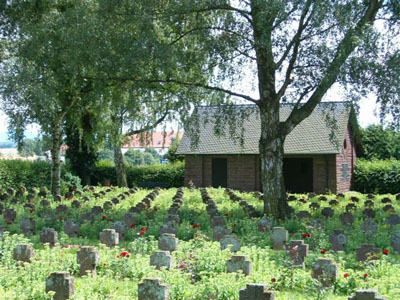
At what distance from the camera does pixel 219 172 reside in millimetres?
34500

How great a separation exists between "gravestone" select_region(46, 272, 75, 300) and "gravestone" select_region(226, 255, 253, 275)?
220cm

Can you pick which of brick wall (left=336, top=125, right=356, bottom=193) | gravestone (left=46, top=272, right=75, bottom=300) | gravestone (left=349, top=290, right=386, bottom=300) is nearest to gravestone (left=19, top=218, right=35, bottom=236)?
gravestone (left=46, top=272, right=75, bottom=300)

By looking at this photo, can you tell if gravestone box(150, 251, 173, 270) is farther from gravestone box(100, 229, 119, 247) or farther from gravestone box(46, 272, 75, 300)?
gravestone box(100, 229, 119, 247)

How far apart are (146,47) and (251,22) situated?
301 cm

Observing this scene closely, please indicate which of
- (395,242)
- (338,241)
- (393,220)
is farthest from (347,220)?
(338,241)

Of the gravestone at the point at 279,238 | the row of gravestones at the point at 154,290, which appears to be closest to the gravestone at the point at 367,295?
the row of gravestones at the point at 154,290

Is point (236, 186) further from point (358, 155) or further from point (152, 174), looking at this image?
point (358, 155)

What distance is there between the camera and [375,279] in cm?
723

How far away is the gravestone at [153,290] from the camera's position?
6277mm

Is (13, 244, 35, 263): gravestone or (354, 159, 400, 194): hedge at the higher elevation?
(354, 159, 400, 194): hedge

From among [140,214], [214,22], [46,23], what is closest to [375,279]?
[140,214]

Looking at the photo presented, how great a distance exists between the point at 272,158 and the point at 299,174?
63.0ft

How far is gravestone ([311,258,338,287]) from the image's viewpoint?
7.39 meters

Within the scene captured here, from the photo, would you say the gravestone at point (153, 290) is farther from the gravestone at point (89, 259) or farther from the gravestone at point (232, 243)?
the gravestone at point (232, 243)
